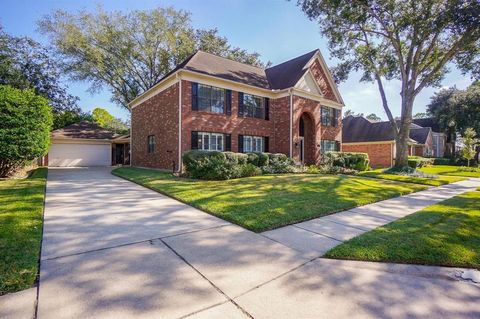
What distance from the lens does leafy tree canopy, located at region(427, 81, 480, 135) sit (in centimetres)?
3462

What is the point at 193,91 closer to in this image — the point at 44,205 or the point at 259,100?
the point at 259,100

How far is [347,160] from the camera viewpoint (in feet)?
64.5

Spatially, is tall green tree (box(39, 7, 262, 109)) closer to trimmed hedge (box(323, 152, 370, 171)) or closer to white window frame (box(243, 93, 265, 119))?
white window frame (box(243, 93, 265, 119))

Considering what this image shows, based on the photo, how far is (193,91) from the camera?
14711 mm

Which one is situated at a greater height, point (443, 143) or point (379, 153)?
point (443, 143)

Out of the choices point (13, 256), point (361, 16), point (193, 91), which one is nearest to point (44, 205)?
point (13, 256)

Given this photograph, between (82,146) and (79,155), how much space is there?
93 cm

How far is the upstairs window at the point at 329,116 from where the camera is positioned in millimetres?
21984

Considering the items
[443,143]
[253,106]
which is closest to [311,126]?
[253,106]

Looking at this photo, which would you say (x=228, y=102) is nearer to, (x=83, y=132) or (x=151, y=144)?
(x=151, y=144)

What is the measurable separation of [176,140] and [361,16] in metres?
13.9

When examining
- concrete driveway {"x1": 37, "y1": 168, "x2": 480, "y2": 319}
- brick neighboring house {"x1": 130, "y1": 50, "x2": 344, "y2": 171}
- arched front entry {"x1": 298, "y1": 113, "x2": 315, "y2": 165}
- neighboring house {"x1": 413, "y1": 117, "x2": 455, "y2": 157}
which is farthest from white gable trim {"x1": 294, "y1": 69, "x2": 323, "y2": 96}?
neighboring house {"x1": 413, "y1": 117, "x2": 455, "y2": 157}

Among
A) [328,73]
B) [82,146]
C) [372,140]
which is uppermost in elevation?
[328,73]

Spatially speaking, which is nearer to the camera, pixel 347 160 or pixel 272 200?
pixel 272 200
